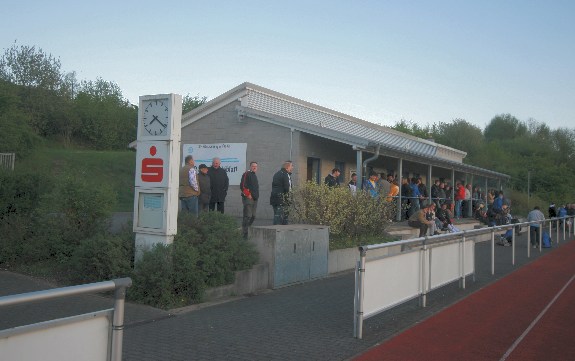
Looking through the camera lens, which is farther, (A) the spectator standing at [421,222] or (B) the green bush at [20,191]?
(A) the spectator standing at [421,222]

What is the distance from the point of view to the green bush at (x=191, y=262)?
8.95 metres

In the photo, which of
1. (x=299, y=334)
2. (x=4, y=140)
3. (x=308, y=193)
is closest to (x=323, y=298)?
(x=299, y=334)

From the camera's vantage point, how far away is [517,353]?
7047 mm

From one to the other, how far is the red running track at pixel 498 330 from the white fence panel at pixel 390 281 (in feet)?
1.56

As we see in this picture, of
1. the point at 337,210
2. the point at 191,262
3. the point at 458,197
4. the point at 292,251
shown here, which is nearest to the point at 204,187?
the point at 337,210

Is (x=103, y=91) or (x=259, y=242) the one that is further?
(x=103, y=91)

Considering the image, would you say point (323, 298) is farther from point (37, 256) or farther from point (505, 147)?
point (505, 147)

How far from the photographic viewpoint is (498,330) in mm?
8266

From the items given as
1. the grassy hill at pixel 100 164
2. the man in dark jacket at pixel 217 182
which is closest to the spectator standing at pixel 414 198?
the man in dark jacket at pixel 217 182

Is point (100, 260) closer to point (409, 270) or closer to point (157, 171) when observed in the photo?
point (157, 171)

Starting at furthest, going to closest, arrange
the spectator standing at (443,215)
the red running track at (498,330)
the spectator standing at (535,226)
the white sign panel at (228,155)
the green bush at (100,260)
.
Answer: the spectator standing at (535,226) → the white sign panel at (228,155) → the spectator standing at (443,215) → the green bush at (100,260) → the red running track at (498,330)

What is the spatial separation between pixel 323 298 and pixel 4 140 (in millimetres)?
25749

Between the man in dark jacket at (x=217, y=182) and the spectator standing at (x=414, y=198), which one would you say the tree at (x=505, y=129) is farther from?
the man in dark jacket at (x=217, y=182)

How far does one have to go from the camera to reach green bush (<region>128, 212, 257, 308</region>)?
8945 mm
